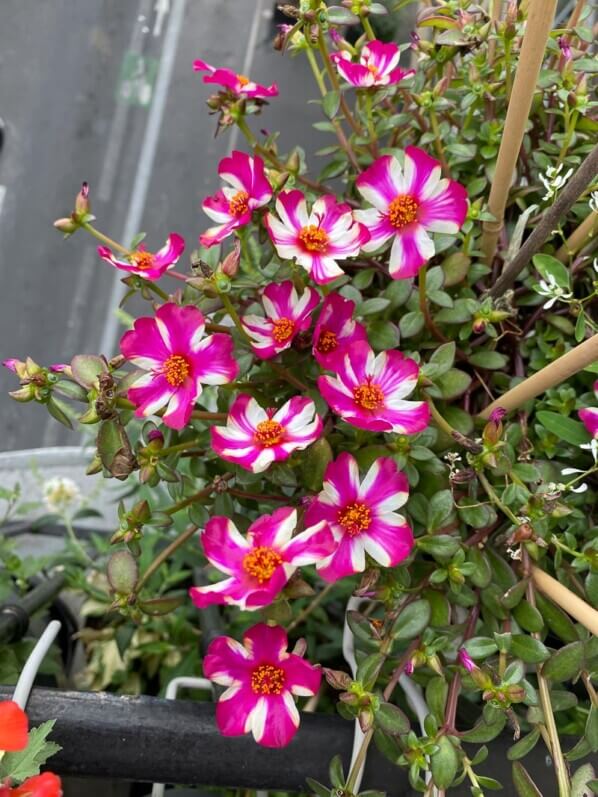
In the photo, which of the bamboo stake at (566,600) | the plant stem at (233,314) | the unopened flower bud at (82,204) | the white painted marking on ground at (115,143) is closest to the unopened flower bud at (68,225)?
the unopened flower bud at (82,204)

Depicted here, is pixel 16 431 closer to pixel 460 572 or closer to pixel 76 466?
pixel 76 466

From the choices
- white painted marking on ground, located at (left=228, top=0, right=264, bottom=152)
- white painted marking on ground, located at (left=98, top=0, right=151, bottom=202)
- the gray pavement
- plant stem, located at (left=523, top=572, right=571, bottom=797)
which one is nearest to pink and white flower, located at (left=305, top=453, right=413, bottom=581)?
plant stem, located at (left=523, top=572, right=571, bottom=797)

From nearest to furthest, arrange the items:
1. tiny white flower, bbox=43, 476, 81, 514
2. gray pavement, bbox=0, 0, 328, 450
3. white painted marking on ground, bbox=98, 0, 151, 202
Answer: tiny white flower, bbox=43, 476, 81, 514
gray pavement, bbox=0, 0, 328, 450
white painted marking on ground, bbox=98, 0, 151, 202

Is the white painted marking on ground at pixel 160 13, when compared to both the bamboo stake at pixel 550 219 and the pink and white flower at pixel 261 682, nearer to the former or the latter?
the bamboo stake at pixel 550 219

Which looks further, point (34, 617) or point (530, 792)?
point (34, 617)

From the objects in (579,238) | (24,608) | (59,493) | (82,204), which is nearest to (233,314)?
(82,204)

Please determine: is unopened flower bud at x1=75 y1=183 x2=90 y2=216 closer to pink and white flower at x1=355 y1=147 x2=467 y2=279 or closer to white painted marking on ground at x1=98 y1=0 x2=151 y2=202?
pink and white flower at x1=355 y1=147 x2=467 y2=279

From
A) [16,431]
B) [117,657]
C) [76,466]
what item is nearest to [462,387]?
[117,657]
